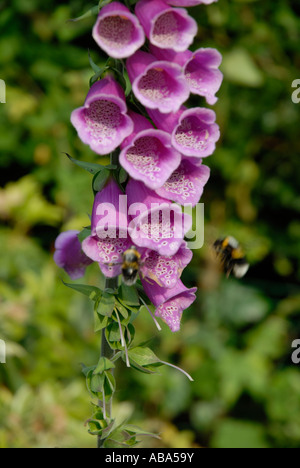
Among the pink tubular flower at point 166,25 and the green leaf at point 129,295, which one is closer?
the pink tubular flower at point 166,25

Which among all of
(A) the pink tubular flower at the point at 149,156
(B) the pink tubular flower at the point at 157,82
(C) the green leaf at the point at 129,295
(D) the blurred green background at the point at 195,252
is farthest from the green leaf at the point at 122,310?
(D) the blurred green background at the point at 195,252

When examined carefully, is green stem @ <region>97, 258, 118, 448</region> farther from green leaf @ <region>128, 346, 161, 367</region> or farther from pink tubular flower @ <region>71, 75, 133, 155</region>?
pink tubular flower @ <region>71, 75, 133, 155</region>

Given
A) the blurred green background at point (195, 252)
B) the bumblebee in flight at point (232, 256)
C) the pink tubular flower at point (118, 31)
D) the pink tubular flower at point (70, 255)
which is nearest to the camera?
the pink tubular flower at point (118, 31)

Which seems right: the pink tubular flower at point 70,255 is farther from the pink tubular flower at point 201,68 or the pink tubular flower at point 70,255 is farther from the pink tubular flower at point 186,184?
the pink tubular flower at point 201,68

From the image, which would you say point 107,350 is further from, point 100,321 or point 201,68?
point 201,68

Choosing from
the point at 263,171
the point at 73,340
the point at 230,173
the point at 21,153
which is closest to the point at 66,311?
the point at 73,340
